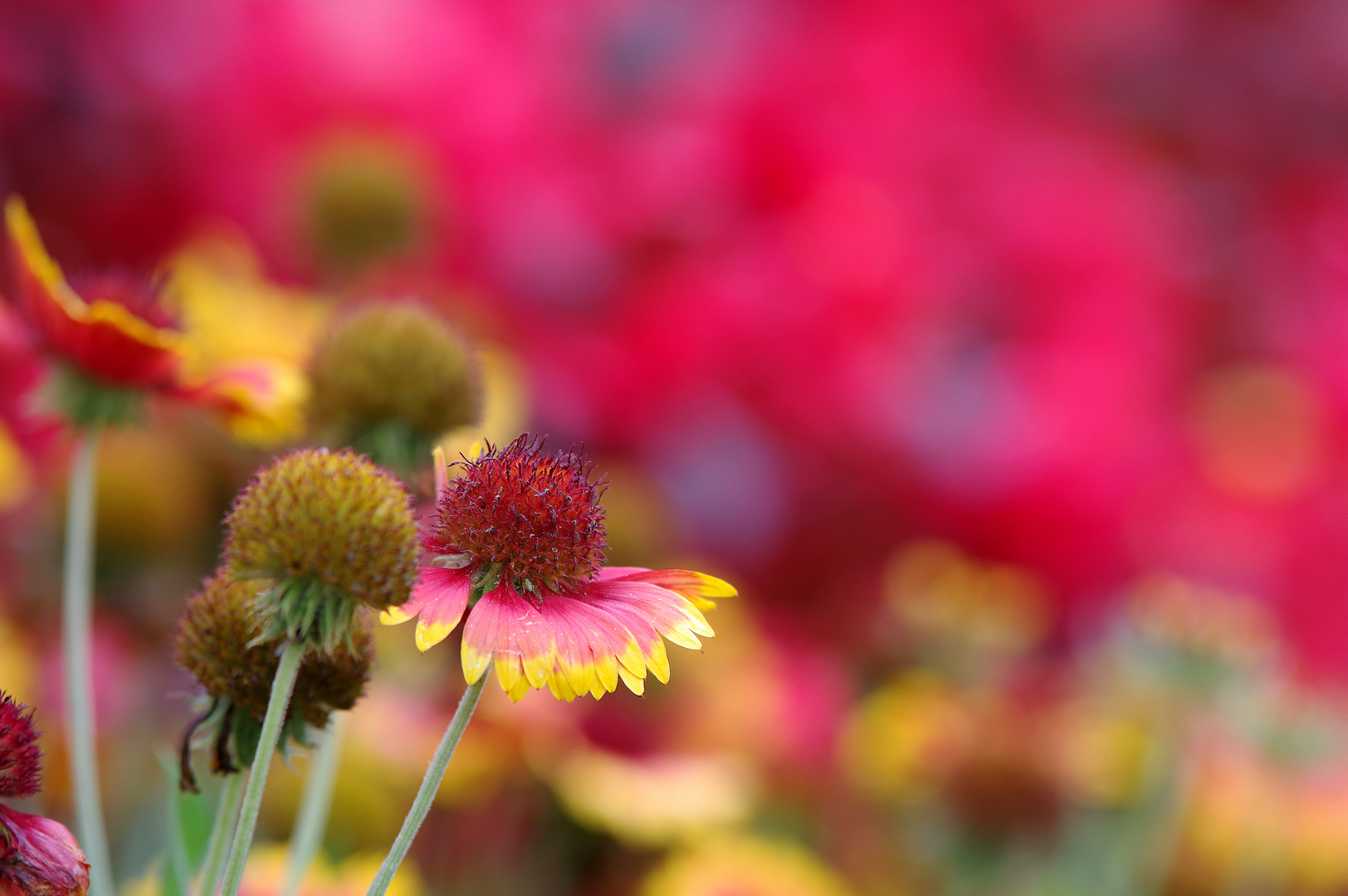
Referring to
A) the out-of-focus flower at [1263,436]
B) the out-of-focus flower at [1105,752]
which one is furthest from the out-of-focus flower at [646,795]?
the out-of-focus flower at [1263,436]

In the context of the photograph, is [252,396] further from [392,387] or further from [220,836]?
[220,836]

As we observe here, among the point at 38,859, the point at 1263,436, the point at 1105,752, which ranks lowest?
the point at 38,859

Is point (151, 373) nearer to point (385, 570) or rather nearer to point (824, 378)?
point (385, 570)

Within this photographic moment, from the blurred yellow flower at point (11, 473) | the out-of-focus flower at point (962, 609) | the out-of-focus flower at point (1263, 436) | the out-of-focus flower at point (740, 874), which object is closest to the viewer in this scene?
the blurred yellow flower at point (11, 473)

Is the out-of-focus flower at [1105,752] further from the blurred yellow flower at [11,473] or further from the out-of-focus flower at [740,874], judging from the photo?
the blurred yellow flower at [11,473]

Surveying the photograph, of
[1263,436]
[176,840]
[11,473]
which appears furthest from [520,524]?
[1263,436]

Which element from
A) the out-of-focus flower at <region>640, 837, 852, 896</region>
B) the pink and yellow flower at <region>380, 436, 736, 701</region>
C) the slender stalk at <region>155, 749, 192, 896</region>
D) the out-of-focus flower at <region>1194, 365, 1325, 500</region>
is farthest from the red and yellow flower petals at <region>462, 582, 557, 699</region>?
the out-of-focus flower at <region>1194, 365, 1325, 500</region>
